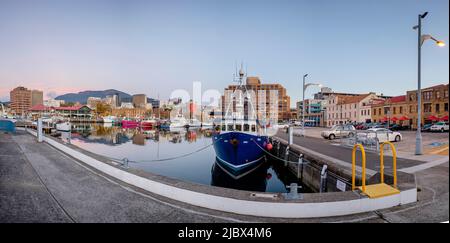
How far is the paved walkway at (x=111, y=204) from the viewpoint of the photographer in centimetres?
329

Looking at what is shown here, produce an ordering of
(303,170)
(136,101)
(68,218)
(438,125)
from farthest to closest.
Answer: (136,101) < (438,125) < (303,170) < (68,218)

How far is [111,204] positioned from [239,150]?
9045 millimetres

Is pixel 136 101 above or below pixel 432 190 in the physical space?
above

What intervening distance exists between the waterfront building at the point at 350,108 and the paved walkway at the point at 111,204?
4316cm

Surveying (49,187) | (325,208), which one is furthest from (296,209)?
(49,187)

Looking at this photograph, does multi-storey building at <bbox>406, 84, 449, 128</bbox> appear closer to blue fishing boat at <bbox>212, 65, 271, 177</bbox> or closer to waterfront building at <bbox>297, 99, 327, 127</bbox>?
blue fishing boat at <bbox>212, 65, 271, 177</bbox>

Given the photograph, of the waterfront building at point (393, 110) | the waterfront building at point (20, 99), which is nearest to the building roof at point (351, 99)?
the waterfront building at point (393, 110)

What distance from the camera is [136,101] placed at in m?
172

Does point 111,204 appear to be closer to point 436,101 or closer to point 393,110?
point 436,101

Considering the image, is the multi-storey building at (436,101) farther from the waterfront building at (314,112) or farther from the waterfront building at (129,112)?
the waterfront building at (129,112)

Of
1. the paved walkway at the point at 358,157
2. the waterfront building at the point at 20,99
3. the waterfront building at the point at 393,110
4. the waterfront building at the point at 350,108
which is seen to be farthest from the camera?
the waterfront building at the point at 350,108

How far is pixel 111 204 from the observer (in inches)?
151
